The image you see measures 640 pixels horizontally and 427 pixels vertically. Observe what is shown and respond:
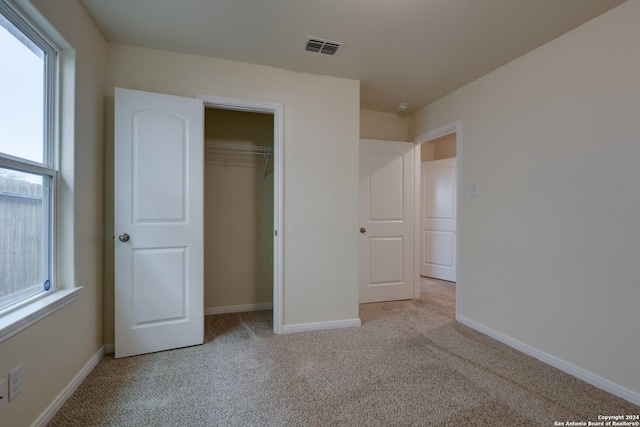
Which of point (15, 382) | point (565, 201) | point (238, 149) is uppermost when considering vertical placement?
point (238, 149)

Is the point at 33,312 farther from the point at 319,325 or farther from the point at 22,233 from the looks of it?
the point at 319,325

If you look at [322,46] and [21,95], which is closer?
[21,95]

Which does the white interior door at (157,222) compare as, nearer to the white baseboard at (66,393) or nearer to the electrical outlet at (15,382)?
the white baseboard at (66,393)

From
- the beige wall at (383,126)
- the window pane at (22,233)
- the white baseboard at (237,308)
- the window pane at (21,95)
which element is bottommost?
the white baseboard at (237,308)

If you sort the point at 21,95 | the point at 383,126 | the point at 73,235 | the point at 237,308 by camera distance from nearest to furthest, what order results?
the point at 21,95
the point at 73,235
the point at 237,308
the point at 383,126

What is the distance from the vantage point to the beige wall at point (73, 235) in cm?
134

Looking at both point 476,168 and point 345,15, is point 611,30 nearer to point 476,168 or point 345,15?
point 476,168

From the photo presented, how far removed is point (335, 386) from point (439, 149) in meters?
4.55

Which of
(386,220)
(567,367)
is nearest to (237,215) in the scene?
(386,220)

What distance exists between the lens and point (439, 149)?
5180 mm

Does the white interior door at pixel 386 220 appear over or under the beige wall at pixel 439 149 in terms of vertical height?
under

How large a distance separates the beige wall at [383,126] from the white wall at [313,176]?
2.91ft

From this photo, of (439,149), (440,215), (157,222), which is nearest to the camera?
(157,222)

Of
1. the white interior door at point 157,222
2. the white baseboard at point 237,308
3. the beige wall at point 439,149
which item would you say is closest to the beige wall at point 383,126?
the beige wall at point 439,149
